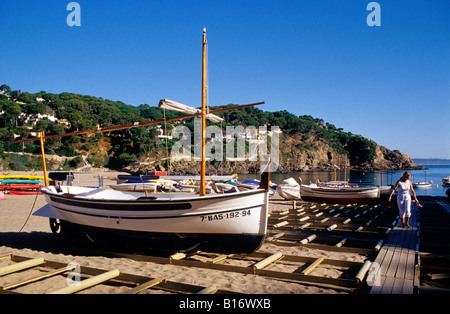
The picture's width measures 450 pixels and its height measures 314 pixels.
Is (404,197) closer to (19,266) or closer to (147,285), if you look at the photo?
(147,285)

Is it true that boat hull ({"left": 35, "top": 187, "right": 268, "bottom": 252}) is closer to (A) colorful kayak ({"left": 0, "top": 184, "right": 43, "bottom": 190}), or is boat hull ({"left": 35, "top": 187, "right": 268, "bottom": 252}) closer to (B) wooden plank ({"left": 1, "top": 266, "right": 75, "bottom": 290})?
(B) wooden plank ({"left": 1, "top": 266, "right": 75, "bottom": 290})

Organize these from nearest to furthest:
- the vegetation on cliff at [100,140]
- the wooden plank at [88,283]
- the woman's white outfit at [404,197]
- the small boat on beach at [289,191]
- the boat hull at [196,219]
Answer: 1. the wooden plank at [88,283]
2. the boat hull at [196,219]
3. the woman's white outfit at [404,197]
4. the small boat on beach at [289,191]
5. the vegetation on cliff at [100,140]

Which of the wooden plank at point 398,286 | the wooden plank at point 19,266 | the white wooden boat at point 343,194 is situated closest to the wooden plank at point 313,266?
the wooden plank at point 398,286

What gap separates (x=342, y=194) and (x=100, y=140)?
217ft

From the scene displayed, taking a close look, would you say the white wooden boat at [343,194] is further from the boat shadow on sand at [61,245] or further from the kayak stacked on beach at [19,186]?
the kayak stacked on beach at [19,186]

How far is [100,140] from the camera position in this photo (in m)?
75.3

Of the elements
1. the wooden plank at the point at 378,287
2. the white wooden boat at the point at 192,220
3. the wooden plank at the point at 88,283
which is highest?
the white wooden boat at the point at 192,220

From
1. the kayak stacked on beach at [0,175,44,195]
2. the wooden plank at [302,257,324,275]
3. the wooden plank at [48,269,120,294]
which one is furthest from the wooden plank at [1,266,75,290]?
the kayak stacked on beach at [0,175,44,195]

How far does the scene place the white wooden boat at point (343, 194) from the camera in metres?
19.9

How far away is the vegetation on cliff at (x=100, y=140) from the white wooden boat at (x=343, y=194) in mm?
13819

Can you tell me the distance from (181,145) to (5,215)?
68.4 meters

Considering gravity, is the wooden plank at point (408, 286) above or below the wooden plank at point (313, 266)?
above
